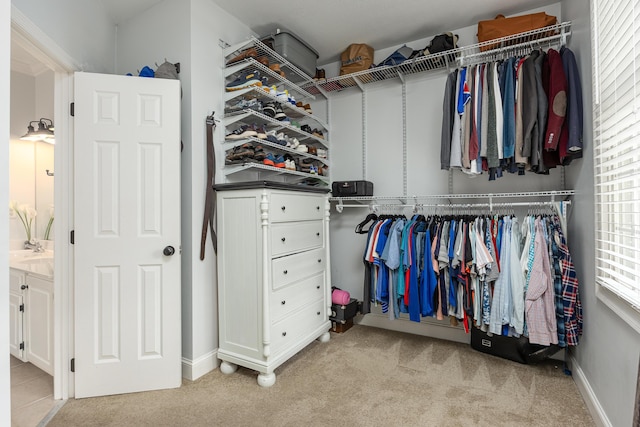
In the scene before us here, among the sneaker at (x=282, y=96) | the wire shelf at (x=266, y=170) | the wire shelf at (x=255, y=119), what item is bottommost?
the wire shelf at (x=266, y=170)

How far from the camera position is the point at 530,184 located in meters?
2.50

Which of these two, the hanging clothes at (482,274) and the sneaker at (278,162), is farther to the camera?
the sneaker at (278,162)

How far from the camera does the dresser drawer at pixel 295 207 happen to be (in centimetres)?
216

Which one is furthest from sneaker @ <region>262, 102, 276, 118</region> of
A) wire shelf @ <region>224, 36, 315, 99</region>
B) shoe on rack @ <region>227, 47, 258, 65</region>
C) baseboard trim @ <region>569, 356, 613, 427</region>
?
baseboard trim @ <region>569, 356, 613, 427</region>

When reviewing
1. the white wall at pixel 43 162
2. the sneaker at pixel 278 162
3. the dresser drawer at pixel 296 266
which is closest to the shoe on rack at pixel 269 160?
the sneaker at pixel 278 162

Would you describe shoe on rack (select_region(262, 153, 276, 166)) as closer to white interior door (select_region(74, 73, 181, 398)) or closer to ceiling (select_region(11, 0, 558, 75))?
white interior door (select_region(74, 73, 181, 398))

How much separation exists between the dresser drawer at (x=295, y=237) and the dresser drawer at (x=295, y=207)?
0.05 meters

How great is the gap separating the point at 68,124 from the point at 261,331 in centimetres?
178

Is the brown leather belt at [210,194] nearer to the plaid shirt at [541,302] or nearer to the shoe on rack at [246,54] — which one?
the shoe on rack at [246,54]

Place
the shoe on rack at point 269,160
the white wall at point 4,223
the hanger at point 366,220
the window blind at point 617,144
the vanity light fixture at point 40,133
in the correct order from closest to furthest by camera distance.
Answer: the white wall at point 4,223 < the window blind at point 617,144 < the shoe on rack at point 269,160 < the vanity light fixture at point 40,133 < the hanger at point 366,220

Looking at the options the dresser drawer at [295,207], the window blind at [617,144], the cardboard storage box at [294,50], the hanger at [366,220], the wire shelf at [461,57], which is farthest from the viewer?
the hanger at [366,220]

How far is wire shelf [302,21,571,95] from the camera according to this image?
7.42 feet

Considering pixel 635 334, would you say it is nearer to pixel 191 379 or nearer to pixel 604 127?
pixel 604 127

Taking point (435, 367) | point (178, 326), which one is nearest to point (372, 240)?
point (435, 367)
